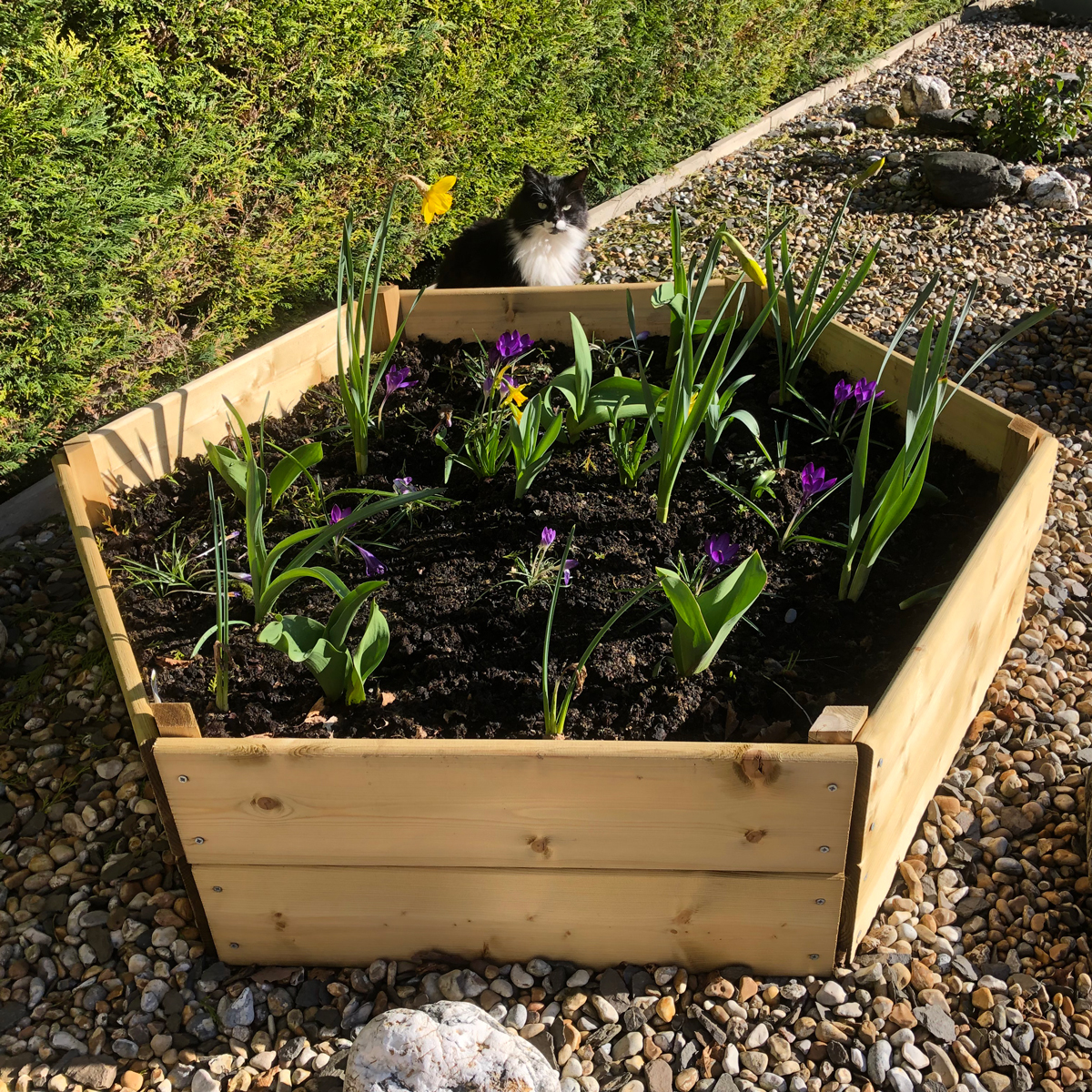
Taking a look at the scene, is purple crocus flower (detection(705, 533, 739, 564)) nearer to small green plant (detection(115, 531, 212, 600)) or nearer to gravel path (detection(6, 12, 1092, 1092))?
gravel path (detection(6, 12, 1092, 1092))

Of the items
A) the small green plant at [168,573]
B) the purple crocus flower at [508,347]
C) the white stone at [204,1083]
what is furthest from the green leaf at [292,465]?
the white stone at [204,1083]

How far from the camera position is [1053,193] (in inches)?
196

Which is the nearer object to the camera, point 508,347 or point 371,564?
point 371,564

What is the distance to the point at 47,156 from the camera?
2.56 metres

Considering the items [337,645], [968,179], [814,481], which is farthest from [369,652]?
[968,179]

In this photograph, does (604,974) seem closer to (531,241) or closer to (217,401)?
(217,401)

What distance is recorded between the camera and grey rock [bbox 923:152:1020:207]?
16.1 feet

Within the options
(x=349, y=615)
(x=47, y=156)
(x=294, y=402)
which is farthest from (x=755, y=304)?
(x=47, y=156)

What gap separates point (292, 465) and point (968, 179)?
14.1 feet

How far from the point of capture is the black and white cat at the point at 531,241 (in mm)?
3486

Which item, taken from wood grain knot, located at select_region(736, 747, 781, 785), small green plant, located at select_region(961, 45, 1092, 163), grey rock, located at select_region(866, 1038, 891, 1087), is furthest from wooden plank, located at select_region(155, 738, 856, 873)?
small green plant, located at select_region(961, 45, 1092, 163)

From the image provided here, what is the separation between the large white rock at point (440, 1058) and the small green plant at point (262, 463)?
0.96 m

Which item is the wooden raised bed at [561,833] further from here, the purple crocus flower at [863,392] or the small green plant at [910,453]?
the purple crocus flower at [863,392]

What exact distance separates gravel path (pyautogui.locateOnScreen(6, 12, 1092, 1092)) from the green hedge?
0.95m
